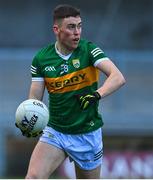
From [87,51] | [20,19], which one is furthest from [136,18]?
[87,51]

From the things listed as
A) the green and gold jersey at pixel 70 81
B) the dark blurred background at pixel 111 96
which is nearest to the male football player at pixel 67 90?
the green and gold jersey at pixel 70 81

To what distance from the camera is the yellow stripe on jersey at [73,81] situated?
7250mm

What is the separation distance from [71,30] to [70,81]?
446 mm

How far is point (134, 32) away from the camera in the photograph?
18.2m

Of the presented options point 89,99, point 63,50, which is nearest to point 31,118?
point 89,99

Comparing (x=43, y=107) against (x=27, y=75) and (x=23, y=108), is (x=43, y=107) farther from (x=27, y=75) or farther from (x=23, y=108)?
(x=27, y=75)

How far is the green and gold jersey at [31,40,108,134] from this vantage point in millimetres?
7258

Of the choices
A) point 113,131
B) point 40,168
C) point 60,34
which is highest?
point 60,34

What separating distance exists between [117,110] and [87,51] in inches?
311

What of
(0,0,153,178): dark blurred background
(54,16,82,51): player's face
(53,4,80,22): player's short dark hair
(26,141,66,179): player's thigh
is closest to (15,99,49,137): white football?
(26,141,66,179): player's thigh

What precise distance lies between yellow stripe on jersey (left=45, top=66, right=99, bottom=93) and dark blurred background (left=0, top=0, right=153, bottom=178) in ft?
22.2

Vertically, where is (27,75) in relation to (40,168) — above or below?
below

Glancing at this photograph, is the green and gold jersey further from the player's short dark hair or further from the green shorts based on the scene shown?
the player's short dark hair

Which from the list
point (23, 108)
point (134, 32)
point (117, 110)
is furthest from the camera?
point (134, 32)
